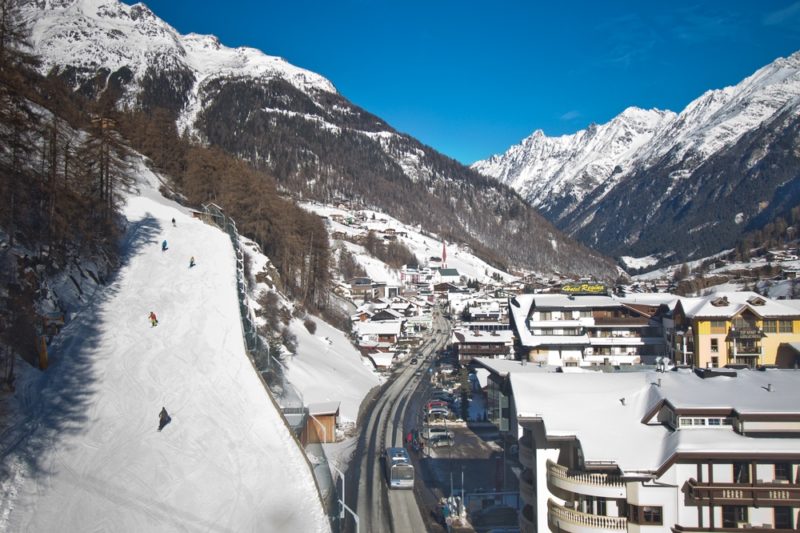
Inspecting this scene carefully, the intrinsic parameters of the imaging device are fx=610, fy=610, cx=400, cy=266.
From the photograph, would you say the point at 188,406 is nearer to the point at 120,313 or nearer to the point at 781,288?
the point at 120,313

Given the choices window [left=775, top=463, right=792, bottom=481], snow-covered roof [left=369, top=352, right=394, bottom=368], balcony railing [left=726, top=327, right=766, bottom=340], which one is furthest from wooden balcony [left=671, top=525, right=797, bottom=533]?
snow-covered roof [left=369, top=352, right=394, bottom=368]

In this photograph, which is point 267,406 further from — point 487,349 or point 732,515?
point 487,349

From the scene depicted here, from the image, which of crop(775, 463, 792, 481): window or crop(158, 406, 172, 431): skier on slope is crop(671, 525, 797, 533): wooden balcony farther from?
crop(158, 406, 172, 431): skier on slope

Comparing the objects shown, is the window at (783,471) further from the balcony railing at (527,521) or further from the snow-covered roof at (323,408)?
the snow-covered roof at (323,408)

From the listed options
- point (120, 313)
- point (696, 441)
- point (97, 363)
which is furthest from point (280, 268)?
point (696, 441)

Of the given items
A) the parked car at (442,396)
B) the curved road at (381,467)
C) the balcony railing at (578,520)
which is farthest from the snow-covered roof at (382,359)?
the balcony railing at (578,520)

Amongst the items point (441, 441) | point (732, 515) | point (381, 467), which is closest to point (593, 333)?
point (441, 441)
